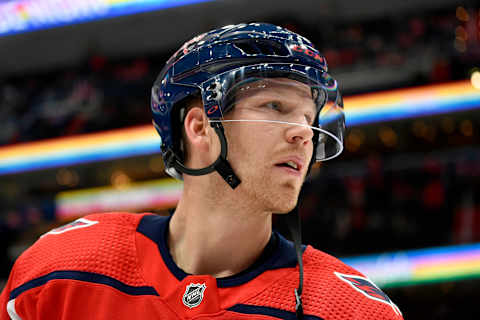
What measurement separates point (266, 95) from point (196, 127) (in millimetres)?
222

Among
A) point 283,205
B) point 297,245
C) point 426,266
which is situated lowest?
point 426,266

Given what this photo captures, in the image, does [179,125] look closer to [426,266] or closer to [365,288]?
[365,288]

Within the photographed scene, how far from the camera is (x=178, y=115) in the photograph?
1456 millimetres

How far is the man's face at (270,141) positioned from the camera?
4.11 feet

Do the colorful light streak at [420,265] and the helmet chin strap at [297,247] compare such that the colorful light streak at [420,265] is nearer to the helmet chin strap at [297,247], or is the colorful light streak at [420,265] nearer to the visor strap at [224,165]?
the helmet chin strap at [297,247]

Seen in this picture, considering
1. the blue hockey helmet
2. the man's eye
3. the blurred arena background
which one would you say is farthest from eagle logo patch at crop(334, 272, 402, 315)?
the blurred arena background

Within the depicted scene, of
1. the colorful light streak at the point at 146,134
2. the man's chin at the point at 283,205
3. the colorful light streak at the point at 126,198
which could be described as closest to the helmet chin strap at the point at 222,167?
the man's chin at the point at 283,205

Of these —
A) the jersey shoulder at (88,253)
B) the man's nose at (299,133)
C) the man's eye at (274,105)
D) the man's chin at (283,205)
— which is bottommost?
the jersey shoulder at (88,253)

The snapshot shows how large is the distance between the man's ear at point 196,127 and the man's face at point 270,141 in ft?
0.29

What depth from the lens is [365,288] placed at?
1.25 meters

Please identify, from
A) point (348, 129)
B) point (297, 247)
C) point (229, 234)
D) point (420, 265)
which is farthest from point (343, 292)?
point (348, 129)

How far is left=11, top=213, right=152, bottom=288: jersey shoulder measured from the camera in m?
1.31

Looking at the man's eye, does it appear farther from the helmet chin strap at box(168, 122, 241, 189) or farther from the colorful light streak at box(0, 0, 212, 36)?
the colorful light streak at box(0, 0, 212, 36)

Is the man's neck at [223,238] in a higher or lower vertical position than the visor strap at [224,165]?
lower
